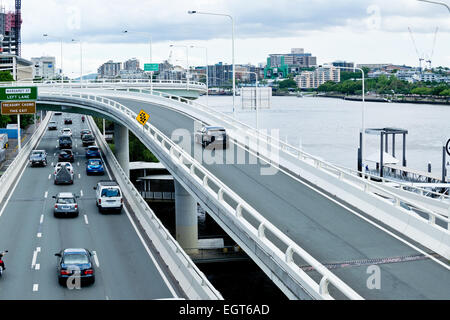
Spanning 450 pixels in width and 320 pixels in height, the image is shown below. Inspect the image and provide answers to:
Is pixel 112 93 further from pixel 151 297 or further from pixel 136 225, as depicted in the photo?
pixel 151 297

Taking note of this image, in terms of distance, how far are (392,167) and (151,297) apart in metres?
37.8

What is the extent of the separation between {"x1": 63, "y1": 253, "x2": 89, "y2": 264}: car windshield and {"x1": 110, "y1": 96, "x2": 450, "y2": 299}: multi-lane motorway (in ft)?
21.8

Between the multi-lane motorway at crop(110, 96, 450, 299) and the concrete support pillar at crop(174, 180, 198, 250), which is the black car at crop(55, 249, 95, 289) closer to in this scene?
the multi-lane motorway at crop(110, 96, 450, 299)

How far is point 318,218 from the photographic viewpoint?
23.8 m

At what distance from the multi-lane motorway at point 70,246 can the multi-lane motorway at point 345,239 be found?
196 inches

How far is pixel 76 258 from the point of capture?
2470 cm

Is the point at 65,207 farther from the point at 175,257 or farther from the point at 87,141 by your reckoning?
the point at 87,141

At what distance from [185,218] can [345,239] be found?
957 inches

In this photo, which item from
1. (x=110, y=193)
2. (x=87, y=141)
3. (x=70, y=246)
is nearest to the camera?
(x=70, y=246)

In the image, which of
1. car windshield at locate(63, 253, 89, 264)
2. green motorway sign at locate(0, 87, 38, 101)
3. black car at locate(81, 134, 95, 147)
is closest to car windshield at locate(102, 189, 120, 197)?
car windshield at locate(63, 253, 89, 264)

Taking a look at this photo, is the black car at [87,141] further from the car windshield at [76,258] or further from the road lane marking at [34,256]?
the car windshield at [76,258]

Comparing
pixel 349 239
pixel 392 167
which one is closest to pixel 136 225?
pixel 349 239

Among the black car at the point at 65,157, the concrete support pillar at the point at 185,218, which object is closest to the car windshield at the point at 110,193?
the concrete support pillar at the point at 185,218

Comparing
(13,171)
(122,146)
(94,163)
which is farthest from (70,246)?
(122,146)
